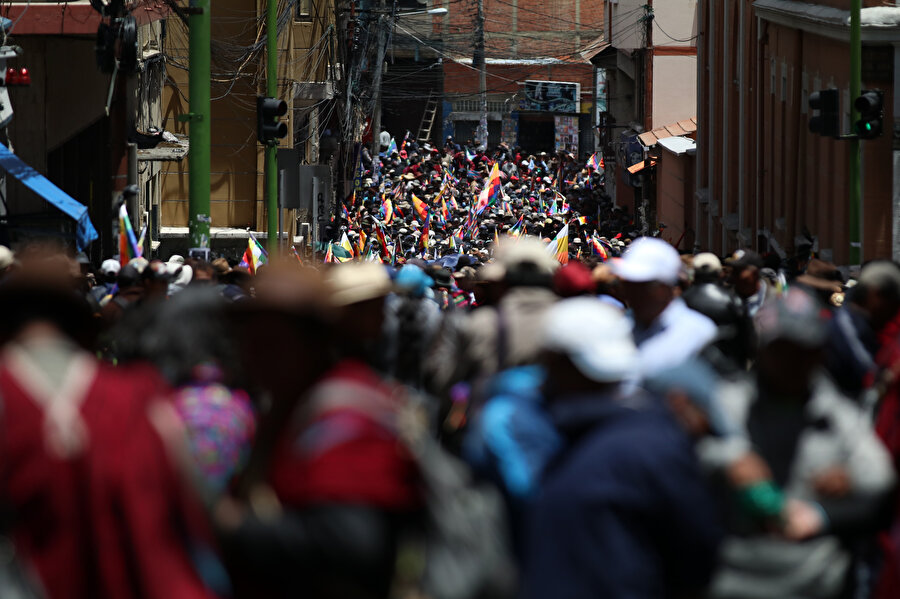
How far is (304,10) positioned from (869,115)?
78.6ft

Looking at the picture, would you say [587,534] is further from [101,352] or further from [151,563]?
[101,352]

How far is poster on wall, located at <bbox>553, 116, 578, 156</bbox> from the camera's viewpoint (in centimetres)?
7825

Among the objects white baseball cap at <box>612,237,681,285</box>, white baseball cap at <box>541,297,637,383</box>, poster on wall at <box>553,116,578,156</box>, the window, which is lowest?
white baseball cap at <box>541,297,637,383</box>

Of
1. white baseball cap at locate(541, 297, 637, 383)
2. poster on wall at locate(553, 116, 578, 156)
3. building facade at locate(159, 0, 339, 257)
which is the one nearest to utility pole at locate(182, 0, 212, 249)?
white baseball cap at locate(541, 297, 637, 383)

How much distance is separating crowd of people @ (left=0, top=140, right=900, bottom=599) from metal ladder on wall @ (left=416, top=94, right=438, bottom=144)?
71.9 metres

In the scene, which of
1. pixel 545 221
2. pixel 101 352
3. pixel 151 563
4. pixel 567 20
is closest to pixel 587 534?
pixel 151 563

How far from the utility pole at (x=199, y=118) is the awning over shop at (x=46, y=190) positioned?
10.3ft

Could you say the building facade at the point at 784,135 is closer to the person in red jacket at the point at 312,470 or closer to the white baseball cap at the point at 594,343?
the white baseball cap at the point at 594,343

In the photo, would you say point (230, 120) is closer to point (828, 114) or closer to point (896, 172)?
point (896, 172)

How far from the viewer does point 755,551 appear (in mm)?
4371

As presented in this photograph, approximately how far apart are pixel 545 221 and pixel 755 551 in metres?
35.7

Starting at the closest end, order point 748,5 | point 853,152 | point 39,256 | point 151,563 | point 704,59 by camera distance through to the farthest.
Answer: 1. point 151,563
2. point 39,256
3. point 853,152
4. point 748,5
5. point 704,59

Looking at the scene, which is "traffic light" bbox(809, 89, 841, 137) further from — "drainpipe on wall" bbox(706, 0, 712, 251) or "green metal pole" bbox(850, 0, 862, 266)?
"drainpipe on wall" bbox(706, 0, 712, 251)

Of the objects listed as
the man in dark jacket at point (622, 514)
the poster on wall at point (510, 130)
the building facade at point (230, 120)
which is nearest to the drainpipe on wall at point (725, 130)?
the building facade at point (230, 120)
